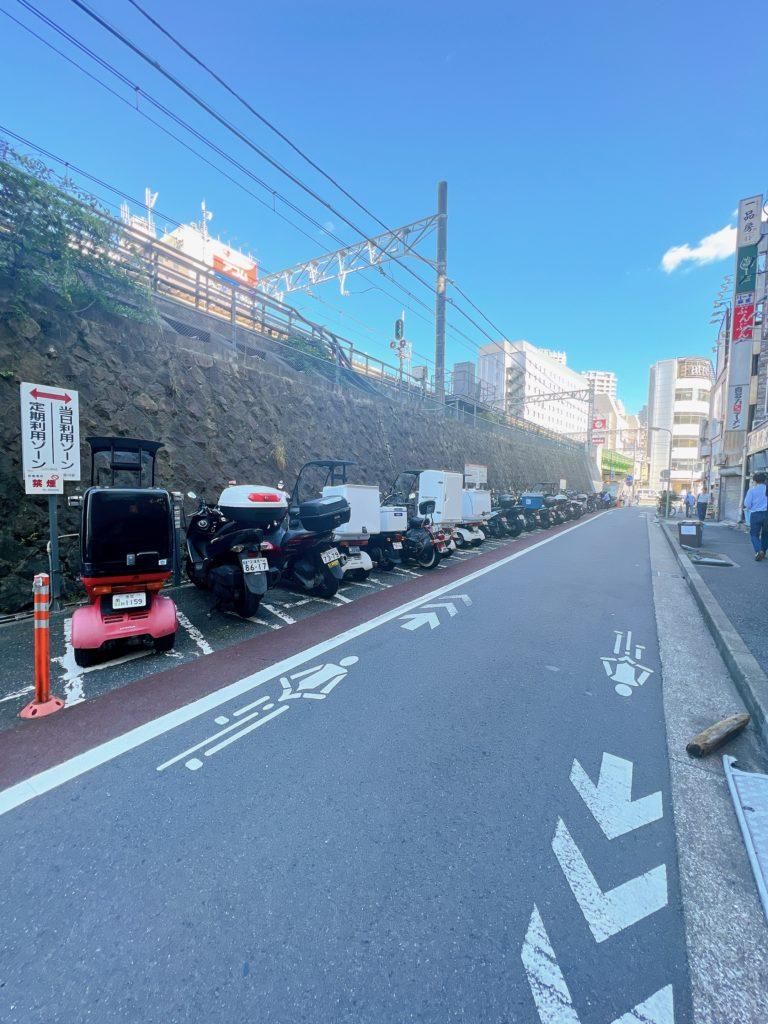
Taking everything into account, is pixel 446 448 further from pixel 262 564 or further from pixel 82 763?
pixel 82 763

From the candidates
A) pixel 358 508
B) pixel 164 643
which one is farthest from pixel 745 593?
pixel 164 643

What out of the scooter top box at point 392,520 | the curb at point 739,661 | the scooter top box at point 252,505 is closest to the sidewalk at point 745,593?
the curb at point 739,661

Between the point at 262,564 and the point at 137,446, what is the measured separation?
6.36 ft

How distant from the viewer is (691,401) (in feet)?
225

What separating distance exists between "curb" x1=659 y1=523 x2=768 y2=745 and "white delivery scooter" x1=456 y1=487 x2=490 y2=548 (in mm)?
6117

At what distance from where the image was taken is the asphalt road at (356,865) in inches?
58.2

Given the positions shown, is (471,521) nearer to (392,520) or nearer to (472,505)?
(472,505)

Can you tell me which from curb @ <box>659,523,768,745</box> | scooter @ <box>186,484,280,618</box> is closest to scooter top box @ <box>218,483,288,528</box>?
scooter @ <box>186,484,280,618</box>

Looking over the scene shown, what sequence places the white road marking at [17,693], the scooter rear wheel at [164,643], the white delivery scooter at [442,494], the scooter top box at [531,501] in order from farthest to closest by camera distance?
the scooter top box at [531,501]
the white delivery scooter at [442,494]
the scooter rear wheel at [164,643]
the white road marking at [17,693]

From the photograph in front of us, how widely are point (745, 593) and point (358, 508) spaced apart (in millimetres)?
6023

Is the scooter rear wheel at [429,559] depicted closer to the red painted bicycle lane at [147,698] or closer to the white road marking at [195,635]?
the red painted bicycle lane at [147,698]

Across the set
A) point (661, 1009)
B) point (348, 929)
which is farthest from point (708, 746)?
point (348, 929)

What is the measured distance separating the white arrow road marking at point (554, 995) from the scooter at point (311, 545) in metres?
4.50

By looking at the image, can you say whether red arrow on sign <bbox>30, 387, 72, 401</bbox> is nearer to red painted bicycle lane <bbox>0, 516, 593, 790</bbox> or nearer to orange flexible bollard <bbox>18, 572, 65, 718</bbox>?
orange flexible bollard <bbox>18, 572, 65, 718</bbox>
